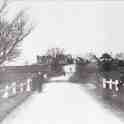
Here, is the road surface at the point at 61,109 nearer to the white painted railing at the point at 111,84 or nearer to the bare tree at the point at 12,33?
the white painted railing at the point at 111,84

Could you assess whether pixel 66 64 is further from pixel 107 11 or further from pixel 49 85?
pixel 107 11

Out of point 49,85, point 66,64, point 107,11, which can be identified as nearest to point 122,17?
point 107,11

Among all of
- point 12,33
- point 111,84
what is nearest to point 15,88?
point 12,33

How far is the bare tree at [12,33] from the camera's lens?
1.82m

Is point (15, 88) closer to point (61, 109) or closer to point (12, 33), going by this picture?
point (61, 109)

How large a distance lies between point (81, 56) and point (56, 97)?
1.69ft

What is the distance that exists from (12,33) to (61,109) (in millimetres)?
1050

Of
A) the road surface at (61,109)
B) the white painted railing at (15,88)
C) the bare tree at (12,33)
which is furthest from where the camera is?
the bare tree at (12,33)

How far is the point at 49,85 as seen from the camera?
1754mm

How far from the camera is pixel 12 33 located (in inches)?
78.7

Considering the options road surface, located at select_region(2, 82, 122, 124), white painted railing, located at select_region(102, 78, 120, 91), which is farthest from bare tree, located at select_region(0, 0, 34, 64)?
white painted railing, located at select_region(102, 78, 120, 91)

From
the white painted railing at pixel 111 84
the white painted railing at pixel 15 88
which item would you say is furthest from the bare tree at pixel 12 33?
the white painted railing at pixel 111 84

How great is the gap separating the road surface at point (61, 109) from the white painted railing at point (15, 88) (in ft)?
0.40

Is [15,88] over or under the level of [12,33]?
under
